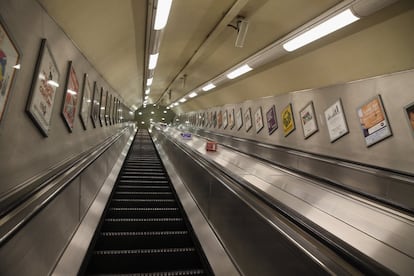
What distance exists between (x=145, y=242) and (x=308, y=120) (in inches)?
184

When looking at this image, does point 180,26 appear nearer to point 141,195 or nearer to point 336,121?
point 141,195

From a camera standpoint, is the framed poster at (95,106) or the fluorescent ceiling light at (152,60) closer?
the fluorescent ceiling light at (152,60)

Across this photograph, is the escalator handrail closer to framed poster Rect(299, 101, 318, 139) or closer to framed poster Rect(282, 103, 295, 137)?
framed poster Rect(299, 101, 318, 139)

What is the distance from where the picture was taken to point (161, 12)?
10.7 feet

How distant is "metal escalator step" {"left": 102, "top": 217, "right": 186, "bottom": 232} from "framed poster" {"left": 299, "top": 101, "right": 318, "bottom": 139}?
4.04m

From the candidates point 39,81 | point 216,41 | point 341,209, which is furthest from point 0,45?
point 216,41

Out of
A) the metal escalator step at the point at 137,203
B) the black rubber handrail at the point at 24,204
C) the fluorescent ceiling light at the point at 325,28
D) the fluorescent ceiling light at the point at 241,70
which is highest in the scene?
the fluorescent ceiling light at the point at 241,70

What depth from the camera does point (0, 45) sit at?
1888mm

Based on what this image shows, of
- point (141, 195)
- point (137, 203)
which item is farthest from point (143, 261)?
point (141, 195)

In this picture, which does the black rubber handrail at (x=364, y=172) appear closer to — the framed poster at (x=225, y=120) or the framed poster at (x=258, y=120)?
the framed poster at (x=258, y=120)

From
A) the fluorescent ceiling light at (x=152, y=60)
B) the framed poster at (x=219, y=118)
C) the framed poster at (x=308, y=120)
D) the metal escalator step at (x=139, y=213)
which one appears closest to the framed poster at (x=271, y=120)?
the framed poster at (x=308, y=120)

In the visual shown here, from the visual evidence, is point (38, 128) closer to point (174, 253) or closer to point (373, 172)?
point (174, 253)

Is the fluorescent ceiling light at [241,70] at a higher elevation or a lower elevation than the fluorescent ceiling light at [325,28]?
higher

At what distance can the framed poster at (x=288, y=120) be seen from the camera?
6.67 meters
